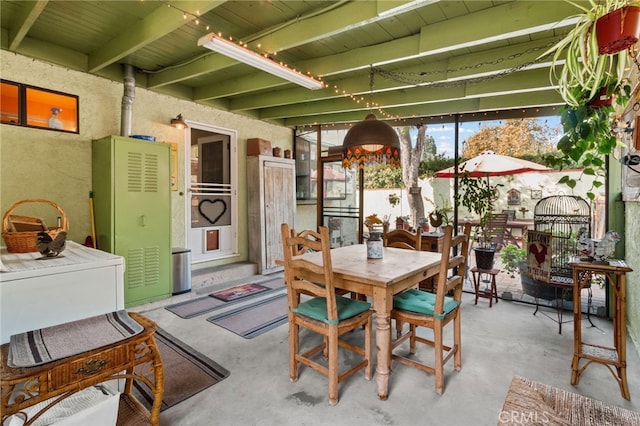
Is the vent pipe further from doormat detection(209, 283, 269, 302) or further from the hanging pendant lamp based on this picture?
the hanging pendant lamp

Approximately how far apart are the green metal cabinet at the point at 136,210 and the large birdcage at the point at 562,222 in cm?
460

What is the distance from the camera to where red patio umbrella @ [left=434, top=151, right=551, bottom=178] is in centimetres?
425

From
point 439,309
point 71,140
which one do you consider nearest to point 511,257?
point 439,309

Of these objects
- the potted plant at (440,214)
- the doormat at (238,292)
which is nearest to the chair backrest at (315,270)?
the doormat at (238,292)

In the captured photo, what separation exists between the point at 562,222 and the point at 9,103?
20.6ft

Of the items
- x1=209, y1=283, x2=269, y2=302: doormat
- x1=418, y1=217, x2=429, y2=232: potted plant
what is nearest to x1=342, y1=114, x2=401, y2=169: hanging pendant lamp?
x1=418, y1=217, x2=429, y2=232: potted plant

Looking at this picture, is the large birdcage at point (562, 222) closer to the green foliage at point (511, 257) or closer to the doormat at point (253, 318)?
the green foliage at point (511, 257)

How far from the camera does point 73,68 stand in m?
3.67

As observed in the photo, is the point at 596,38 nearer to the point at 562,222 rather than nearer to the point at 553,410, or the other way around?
the point at 553,410

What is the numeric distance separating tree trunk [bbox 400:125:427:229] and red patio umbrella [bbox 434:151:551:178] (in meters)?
0.78

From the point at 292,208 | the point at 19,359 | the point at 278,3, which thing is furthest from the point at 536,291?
the point at 19,359

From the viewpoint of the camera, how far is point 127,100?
12.8ft

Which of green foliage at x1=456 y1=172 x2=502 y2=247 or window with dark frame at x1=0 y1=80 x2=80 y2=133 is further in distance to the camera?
green foliage at x1=456 y1=172 x2=502 y2=247

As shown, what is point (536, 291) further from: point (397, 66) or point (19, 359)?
point (19, 359)
